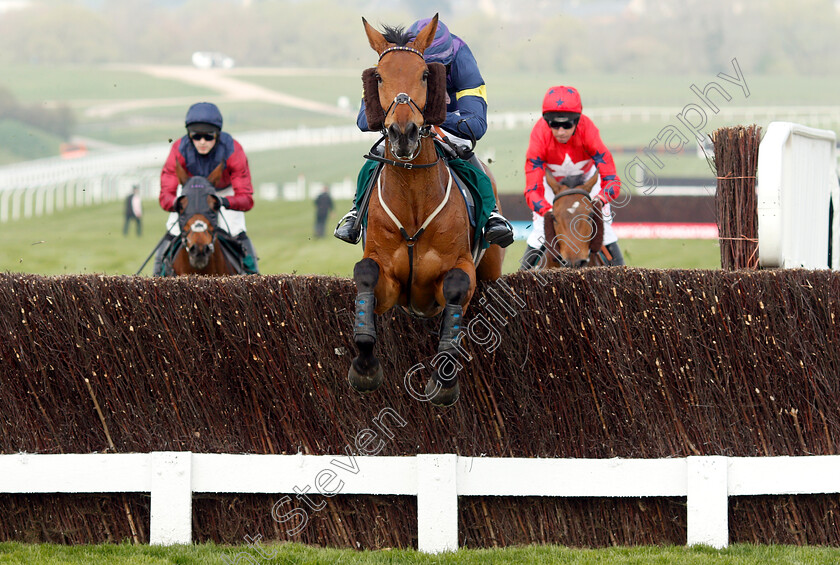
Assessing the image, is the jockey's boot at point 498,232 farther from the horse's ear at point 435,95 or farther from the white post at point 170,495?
the white post at point 170,495

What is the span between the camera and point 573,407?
464 cm

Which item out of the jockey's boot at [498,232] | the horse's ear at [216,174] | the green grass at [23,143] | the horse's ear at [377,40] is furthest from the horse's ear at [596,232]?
the green grass at [23,143]

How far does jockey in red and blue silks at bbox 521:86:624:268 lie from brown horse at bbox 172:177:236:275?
2285 mm

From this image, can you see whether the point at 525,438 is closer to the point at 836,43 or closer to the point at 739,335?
the point at 739,335

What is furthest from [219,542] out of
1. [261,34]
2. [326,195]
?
[261,34]

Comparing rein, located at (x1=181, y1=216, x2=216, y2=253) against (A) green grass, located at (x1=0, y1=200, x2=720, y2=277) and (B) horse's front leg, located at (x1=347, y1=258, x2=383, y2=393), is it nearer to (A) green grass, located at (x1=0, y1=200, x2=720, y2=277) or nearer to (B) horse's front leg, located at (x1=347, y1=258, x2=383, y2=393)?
(B) horse's front leg, located at (x1=347, y1=258, x2=383, y2=393)

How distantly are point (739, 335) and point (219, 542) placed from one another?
8.04 ft

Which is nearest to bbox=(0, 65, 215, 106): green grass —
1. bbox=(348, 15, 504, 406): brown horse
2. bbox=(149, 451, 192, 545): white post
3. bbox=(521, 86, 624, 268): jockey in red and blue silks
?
bbox=(521, 86, 624, 268): jockey in red and blue silks

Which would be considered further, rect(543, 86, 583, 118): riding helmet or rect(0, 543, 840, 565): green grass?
rect(543, 86, 583, 118): riding helmet

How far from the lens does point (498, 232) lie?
15.7 feet

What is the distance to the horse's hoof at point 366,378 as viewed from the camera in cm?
434

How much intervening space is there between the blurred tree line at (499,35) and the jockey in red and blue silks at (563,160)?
182 feet

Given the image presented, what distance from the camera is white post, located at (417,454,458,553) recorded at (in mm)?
4551

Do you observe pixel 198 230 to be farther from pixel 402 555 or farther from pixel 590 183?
pixel 402 555
